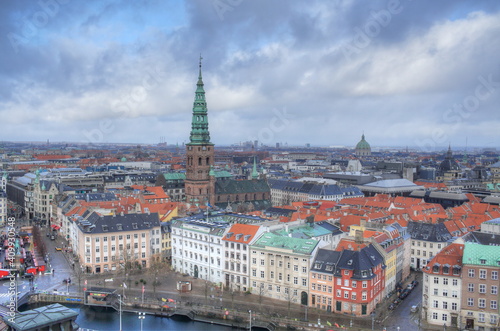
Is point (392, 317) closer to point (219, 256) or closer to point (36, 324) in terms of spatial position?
point (219, 256)

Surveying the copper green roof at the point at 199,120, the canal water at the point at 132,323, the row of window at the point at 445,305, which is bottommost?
the canal water at the point at 132,323

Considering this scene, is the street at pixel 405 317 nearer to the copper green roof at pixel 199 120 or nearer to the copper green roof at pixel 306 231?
the copper green roof at pixel 306 231

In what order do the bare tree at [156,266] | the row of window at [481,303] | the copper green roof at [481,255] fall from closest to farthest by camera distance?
the row of window at [481,303], the copper green roof at [481,255], the bare tree at [156,266]

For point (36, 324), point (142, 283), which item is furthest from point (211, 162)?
point (36, 324)

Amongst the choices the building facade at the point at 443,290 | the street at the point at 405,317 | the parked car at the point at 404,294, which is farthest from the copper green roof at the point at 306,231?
the building facade at the point at 443,290

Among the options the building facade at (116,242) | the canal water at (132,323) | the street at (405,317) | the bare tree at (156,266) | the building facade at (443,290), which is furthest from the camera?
the building facade at (116,242)

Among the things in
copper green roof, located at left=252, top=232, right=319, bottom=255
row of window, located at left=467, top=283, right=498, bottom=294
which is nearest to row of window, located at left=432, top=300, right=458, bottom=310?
row of window, located at left=467, top=283, right=498, bottom=294

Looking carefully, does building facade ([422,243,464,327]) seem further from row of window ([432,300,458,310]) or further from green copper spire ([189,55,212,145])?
green copper spire ([189,55,212,145])

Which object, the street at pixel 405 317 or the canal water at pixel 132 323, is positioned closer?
the street at pixel 405 317
